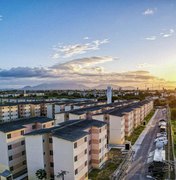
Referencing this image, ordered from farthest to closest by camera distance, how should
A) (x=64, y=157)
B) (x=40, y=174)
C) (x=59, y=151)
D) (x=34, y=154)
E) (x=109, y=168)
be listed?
(x=109, y=168), (x=34, y=154), (x=40, y=174), (x=59, y=151), (x=64, y=157)

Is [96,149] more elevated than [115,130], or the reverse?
[115,130]

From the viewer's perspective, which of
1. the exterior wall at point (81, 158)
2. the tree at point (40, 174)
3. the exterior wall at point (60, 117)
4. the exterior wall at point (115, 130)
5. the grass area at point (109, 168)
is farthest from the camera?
the exterior wall at point (60, 117)

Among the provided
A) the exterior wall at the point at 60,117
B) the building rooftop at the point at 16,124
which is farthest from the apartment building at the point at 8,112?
the building rooftop at the point at 16,124

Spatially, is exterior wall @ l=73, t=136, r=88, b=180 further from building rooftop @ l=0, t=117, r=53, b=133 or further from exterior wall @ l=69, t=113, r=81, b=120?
exterior wall @ l=69, t=113, r=81, b=120

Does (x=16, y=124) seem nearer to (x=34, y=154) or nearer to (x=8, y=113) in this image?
(x=34, y=154)

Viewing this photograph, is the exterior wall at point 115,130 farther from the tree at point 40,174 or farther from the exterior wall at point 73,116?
the tree at point 40,174

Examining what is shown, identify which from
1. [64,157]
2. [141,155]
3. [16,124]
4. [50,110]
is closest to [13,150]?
[16,124]

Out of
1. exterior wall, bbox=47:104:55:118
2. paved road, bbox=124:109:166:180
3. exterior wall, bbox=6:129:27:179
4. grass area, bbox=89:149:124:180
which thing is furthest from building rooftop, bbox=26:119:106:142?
exterior wall, bbox=47:104:55:118
